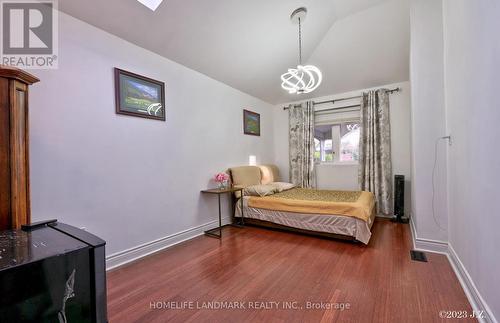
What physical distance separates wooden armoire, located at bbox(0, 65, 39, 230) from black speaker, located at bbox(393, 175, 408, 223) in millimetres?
4661

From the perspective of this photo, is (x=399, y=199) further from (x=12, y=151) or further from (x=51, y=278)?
(x=12, y=151)

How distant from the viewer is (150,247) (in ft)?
8.79

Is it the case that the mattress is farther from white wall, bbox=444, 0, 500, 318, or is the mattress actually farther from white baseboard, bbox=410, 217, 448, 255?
white wall, bbox=444, 0, 500, 318

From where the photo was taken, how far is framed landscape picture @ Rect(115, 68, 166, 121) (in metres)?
2.44

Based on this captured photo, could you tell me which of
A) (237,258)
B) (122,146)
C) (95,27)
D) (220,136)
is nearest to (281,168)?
(220,136)

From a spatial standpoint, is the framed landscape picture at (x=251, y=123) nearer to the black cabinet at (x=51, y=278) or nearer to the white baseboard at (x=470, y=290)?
the white baseboard at (x=470, y=290)

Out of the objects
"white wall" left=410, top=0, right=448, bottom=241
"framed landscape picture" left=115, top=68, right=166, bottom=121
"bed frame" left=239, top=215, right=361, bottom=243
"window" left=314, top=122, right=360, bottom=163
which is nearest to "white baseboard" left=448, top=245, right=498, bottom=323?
"white wall" left=410, top=0, right=448, bottom=241

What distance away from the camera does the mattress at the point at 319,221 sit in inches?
109

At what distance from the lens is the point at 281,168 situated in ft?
17.8

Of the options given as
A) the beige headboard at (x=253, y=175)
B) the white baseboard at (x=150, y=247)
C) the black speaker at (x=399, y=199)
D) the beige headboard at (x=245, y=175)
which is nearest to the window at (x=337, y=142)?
the black speaker at (x=399, y=199)

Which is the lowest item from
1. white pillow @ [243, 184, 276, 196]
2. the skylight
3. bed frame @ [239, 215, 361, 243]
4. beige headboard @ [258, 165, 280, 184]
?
bed frame @ [239, 215, 361, 243]

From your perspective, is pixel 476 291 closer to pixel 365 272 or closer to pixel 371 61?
pixel 365 272

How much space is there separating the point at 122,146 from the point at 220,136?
166 cm

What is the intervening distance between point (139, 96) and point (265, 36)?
78.8 inches
